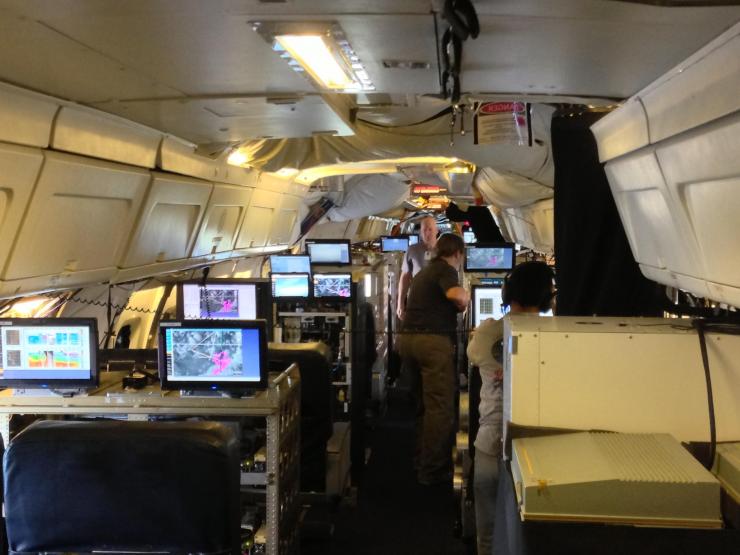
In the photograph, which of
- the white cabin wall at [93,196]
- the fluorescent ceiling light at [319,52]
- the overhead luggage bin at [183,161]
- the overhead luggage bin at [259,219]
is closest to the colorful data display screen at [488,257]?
the overhead luggage bin at [259,219]

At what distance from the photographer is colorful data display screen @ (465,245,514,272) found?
987 cm

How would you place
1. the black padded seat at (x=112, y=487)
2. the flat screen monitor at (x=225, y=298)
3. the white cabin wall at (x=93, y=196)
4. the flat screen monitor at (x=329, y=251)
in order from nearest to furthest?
the black padded seat at (x=112, y=487), the white cabin wall at (x=93, y=196), the flat screen monitor at (x=225, y=298), the flat screen monitor at (x=329, y=251)

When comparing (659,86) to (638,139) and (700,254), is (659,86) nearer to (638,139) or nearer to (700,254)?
(638,139)

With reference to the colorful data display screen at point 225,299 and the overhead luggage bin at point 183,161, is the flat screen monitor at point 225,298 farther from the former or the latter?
the overhead luggage bin at point 183,161

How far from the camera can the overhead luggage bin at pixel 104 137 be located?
3363mm

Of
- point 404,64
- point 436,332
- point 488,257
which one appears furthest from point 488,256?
point 404,64

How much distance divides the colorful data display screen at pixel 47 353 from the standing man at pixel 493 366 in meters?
2.09

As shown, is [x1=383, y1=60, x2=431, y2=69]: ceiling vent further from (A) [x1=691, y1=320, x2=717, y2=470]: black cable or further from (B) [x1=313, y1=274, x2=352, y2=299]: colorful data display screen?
(B) [x1=313, y1=274, x2=352, y2=299]: colorful data display screen

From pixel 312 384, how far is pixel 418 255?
5.65 m

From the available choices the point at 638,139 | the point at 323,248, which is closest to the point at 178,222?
the point at 638,139

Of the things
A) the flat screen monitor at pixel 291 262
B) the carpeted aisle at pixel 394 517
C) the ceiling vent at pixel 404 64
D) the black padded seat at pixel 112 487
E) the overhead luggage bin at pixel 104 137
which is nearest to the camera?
the ceiling vent at pixel 404 64

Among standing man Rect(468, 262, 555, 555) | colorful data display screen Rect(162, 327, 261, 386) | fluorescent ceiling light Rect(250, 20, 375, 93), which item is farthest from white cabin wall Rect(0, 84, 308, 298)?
standing man Rect(468, 262, 555, 555)

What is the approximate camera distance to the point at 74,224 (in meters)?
3.91

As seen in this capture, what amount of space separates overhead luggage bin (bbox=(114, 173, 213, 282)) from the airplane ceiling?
1260 millimetres
